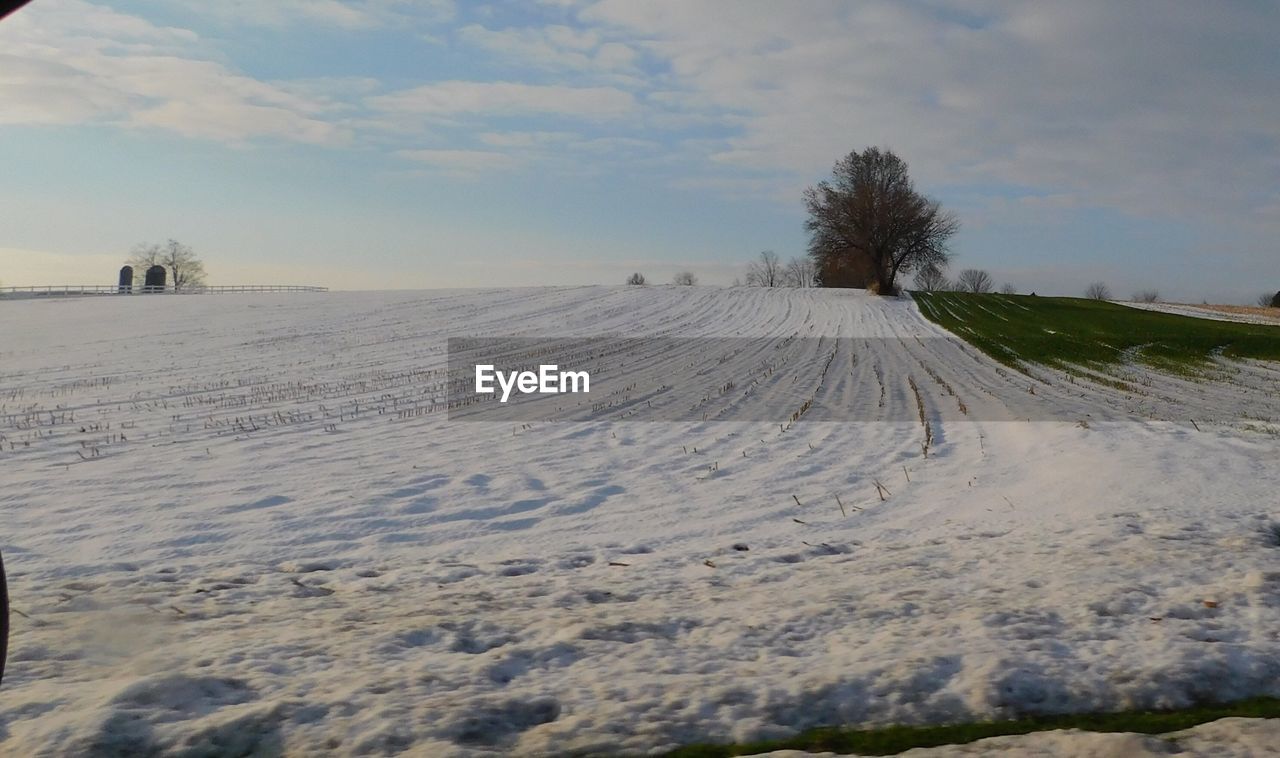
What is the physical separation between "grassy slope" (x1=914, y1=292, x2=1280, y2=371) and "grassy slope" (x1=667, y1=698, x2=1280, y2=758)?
2412 cm

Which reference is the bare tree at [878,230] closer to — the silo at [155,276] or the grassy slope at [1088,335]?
the grassy slope at [1088,335]

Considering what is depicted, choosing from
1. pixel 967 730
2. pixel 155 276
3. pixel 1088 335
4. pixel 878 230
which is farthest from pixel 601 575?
pixel 155 276

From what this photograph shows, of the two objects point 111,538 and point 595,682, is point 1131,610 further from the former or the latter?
point 111,538

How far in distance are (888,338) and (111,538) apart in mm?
33253

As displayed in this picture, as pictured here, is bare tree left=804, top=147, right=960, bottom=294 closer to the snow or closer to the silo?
the snow

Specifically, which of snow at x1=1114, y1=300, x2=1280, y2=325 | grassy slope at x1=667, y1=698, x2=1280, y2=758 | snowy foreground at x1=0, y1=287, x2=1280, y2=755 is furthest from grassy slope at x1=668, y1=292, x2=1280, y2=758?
snow at x1=1114, y1=300, x2=1280, y2=325

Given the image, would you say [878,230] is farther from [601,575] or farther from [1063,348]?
[601,575]

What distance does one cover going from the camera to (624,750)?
14.4 feet

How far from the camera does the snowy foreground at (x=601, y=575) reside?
15.8 feet

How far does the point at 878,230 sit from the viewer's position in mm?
64688

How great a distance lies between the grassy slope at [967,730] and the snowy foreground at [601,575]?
0.13 metres

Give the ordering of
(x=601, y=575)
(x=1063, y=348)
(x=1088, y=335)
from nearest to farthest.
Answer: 1. (x=601, y=575)
2. (x=1063, y=348)
3. (x=1088, y=335)

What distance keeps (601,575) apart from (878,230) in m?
60.5

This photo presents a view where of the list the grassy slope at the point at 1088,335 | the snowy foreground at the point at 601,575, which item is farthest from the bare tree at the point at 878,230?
the snowy foreground at the point at 601,575
